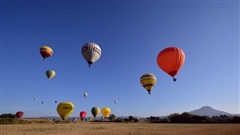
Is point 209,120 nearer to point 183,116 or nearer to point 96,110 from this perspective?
point 183,116

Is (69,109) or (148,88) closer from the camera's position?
(148,88)

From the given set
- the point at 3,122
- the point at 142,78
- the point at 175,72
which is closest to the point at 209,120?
the point at 142,78

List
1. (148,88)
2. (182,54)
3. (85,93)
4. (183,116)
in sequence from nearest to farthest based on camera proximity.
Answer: (182,54)
(148,88)
(183,116)
(85,93)

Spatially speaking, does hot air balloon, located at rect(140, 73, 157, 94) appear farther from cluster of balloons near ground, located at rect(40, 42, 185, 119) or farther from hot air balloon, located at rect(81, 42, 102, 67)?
hot air balloon, located at rect(81, 42, 102, 67)

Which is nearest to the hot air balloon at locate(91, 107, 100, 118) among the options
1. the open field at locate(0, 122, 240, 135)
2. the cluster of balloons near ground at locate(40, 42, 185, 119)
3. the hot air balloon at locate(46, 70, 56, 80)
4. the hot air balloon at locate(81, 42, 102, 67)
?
the cluster of balloons near ground at locate(40, 42, 185, 119)

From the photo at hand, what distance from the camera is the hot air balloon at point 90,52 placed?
33.3 metres

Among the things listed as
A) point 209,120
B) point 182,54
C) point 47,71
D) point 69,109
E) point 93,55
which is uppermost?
point 47,71

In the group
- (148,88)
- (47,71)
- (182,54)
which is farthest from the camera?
(47,71)

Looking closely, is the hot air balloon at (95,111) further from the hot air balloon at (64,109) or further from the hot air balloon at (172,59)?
the hot air balloon at (172,59)

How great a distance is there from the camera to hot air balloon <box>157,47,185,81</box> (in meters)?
24.9

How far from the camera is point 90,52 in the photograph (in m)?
33.3

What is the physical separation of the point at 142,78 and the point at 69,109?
71.0 feet

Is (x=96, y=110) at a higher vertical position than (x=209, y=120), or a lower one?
higher

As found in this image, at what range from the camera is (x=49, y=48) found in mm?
47594
